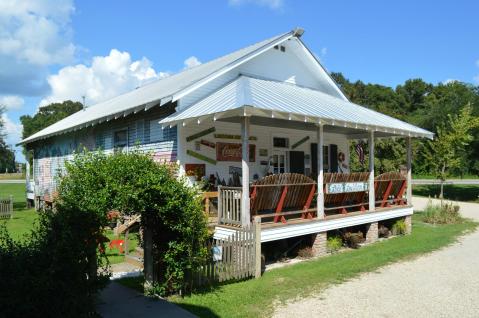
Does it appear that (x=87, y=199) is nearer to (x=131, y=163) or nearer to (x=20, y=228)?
(x=131, y=163)

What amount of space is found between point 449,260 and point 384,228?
3.72 metres

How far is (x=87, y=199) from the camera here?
6.26 m

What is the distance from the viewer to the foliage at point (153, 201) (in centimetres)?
641

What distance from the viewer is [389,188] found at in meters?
15.0

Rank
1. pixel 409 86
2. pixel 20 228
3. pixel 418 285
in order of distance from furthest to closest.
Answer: pixel 409 86 → pixel 20 228 → pixel 418 285

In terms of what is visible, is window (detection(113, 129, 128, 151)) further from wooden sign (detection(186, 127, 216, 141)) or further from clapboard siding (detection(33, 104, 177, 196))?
wooden sign (detection(186, 127, 216, 141))

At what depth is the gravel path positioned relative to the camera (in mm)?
6824

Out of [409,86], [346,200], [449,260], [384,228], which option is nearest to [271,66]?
[346,200]

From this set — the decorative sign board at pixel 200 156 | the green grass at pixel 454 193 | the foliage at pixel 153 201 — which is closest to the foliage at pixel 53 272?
the foliage at pixel 153 201

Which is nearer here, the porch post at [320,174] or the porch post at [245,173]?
the porch post at [245,173]

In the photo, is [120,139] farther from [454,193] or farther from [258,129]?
[454,193]

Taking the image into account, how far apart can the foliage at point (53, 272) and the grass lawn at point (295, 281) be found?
2004 millimetres

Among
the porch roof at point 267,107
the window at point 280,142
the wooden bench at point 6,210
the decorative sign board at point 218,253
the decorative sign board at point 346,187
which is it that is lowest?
the wooden bench at point 6,210

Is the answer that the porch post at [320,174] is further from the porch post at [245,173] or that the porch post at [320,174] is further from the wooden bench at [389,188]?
the wooden bench at [389,188]
